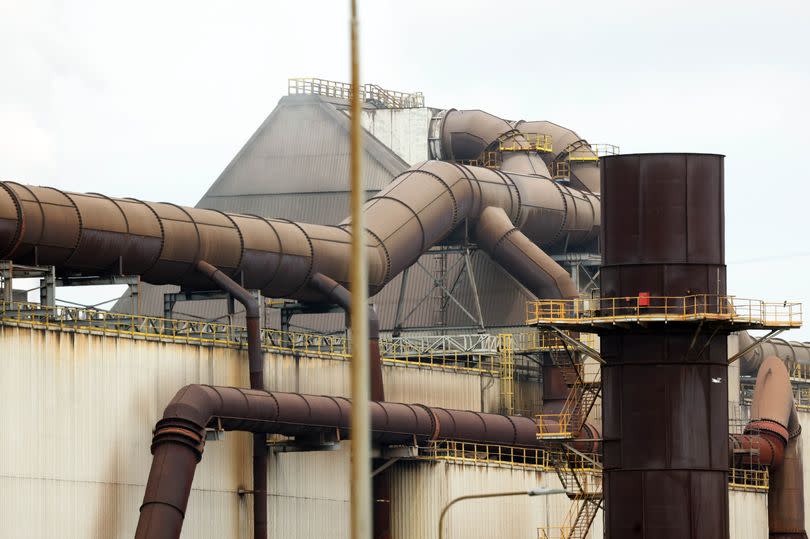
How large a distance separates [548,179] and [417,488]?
22.5 m

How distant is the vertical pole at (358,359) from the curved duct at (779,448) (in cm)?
5689

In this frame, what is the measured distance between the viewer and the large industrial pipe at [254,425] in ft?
171

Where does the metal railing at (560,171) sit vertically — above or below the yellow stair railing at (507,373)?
above

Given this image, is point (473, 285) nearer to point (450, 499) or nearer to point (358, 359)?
point (450, 499)

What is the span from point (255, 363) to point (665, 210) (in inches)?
573

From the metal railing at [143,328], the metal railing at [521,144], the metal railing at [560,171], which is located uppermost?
the metal railing at [521,144]

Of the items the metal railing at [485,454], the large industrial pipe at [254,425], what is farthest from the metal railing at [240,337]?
the metal railing at [485,454]

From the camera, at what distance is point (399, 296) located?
85750 millimetres

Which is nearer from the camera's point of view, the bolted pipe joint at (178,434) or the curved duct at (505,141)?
the bolted pipe joint at (178,434)

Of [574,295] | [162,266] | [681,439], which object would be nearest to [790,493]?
[574,295]

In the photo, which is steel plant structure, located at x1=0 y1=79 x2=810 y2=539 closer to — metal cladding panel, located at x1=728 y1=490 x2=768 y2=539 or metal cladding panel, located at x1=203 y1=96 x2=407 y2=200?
metal cladding panel, located at x1=728 y1=490 x2=768 y2=539

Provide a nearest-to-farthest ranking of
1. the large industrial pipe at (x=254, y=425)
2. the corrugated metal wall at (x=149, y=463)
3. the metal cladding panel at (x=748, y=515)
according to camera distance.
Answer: the corrugated metal wall at (x=149, y=463)
the large industrial pipe at (x=254, y=425)
the metal cladding panel at (x=748, y=515)

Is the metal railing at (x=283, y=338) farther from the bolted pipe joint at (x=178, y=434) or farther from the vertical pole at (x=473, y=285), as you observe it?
the bolted pipe joint at (x=178, y=434)

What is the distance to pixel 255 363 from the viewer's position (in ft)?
194
